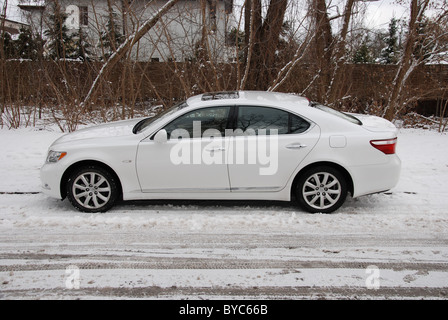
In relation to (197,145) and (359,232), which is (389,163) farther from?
(197,145)

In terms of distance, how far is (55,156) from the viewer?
5262 millimetres

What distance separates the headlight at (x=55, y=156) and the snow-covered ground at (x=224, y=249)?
27.1 inches

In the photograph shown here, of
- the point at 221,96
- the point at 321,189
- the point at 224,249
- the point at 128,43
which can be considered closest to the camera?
the point at 224,249

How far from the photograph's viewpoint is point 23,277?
3652 mm

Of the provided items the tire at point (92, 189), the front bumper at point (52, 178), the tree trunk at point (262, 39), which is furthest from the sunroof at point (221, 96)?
the tree trunk at point (262, 39)

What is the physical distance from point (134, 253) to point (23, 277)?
1.03 metres

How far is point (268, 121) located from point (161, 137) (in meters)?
1.41

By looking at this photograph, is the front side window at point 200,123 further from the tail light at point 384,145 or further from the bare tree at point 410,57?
the bare tree at point 410,57

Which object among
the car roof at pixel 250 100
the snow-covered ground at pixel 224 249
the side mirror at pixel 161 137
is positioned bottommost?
the snow-covered ground at pixel 224 249

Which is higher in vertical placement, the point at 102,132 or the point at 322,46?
the point at 322,46

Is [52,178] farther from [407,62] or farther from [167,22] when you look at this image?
[407,62]

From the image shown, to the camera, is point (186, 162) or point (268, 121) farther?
point (268, 121)

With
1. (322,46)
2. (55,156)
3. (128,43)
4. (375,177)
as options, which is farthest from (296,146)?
(128,43)

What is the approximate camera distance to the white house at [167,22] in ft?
34.7
